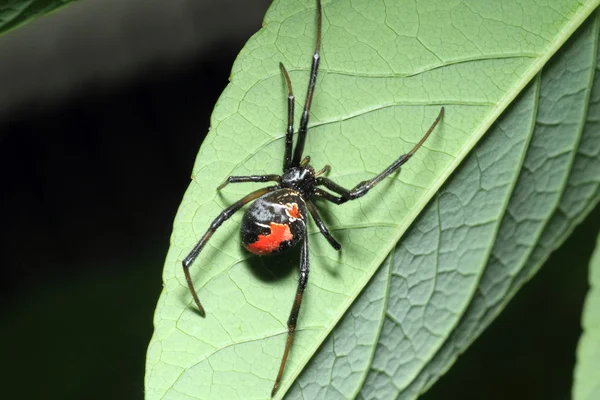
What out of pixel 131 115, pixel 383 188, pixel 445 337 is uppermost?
pixel 131 115

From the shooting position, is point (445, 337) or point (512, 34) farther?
point (445, 337)

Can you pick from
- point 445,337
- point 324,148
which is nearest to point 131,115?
point 324,148

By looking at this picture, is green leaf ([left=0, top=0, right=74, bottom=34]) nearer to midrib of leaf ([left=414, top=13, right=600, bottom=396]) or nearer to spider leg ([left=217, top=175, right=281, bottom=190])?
spider leg ([left=217, top=175, right=281, bottom=190])

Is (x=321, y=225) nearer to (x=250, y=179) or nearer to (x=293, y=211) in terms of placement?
(x=293, y=211)

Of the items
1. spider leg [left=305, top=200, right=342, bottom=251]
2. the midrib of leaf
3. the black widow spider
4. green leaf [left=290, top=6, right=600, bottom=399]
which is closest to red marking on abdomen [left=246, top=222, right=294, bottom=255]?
the black widow spider

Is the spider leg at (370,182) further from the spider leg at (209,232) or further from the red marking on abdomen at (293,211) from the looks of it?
the spider leg at (209,232)

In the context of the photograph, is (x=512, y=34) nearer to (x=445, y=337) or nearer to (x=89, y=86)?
(x=445, y=337)

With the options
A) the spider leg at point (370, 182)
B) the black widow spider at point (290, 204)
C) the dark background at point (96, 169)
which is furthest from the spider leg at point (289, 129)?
the dark background at point (96, 169)
